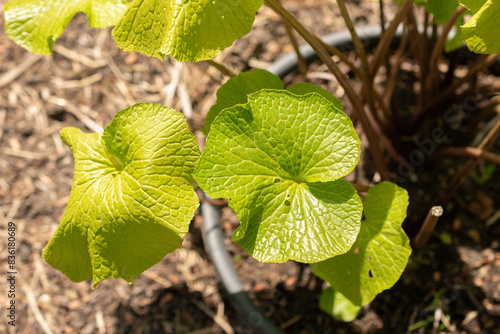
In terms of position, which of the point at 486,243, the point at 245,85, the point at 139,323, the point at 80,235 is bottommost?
the point at 139,323

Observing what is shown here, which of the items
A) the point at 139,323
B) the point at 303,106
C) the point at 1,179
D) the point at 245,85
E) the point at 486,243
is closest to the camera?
the point at 303,106

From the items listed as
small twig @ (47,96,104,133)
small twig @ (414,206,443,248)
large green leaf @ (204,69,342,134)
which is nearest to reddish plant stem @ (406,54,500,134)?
small twig @ (414,206,443,248)

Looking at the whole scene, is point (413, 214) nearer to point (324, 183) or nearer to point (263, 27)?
point (324, 183)

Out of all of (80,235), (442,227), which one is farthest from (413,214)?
(80,235)

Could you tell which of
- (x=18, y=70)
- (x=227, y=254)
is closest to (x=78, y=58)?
(x=18, y=70)

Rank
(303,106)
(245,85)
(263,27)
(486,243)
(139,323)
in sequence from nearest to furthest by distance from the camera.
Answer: (303,106)
(245,85)
(486,243)
(139,323)
(263,27)

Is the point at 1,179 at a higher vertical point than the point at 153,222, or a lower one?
lower
